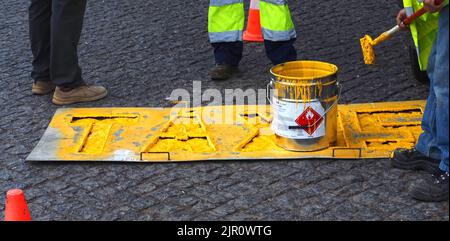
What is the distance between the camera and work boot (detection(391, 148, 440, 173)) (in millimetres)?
4863

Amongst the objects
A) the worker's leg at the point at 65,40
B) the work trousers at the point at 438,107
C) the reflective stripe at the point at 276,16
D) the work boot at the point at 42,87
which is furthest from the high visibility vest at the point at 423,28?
the work boot at the point at 42,87

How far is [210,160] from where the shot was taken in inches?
202

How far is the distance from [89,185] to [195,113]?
109cm

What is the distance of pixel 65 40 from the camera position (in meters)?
6.03

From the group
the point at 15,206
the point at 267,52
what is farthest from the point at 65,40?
the point at 15,206

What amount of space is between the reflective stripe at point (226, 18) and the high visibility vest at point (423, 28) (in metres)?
1.55

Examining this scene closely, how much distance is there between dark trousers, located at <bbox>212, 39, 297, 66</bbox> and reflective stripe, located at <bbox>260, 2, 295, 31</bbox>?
0.41ft

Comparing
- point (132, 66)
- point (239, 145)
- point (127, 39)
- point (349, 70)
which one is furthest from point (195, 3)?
point (239, 145)

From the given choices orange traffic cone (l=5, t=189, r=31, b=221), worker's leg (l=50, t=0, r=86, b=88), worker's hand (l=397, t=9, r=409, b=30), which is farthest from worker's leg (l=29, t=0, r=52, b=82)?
worker's hand (l=397, t=9, r=409, b=30)

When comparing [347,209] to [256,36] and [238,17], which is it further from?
[256,36]

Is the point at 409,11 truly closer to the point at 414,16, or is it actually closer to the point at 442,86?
the point at 414,16

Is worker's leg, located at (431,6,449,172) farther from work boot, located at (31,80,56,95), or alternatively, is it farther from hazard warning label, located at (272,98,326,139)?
work boot, located at (31,80,56,95)

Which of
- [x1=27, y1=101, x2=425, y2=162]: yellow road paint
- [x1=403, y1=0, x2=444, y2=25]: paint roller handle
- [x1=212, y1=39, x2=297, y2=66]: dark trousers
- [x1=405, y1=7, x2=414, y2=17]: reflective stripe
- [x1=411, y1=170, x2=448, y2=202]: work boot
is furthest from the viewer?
[x1=212, y1=39, x2=297, y2=66]: dark trousers

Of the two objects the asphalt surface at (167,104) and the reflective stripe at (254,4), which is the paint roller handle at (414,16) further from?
the reflective stripe at (254,4)
